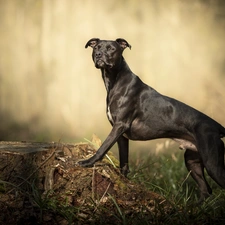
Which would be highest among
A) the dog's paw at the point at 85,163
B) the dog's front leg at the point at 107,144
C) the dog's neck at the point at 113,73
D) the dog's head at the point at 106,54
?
the dog's head at the point at 106,54

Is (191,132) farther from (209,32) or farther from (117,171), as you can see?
(209,32)

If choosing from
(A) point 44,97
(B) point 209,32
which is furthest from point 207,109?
(A) point 44,97

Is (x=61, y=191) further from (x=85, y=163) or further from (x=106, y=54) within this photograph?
(x=106, y=54)

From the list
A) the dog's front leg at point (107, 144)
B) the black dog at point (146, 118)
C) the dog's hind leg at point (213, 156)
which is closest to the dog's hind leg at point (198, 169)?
the black dog at point (146, 118)

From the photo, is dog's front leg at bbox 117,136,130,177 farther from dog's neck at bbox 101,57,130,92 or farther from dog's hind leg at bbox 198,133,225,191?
dog's hind leg at bbox 198,133,225,191

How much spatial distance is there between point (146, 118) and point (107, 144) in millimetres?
655

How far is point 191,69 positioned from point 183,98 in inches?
25.8

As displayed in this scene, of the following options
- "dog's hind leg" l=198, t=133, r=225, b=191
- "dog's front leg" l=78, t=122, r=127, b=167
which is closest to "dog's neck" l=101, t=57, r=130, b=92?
"dog's front leg" l=78, t=122, r=127, b=167

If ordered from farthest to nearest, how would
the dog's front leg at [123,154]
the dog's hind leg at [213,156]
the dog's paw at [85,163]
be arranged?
the dog's front leg at [123,154] < the dog's hind leg at [213,156] < the dog's paw at [85,163]

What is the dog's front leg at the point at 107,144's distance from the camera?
492cm

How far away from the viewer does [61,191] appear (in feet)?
15.0

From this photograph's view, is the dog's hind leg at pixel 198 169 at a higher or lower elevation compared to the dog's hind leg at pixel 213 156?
lower

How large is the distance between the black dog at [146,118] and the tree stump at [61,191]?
1.96 ft

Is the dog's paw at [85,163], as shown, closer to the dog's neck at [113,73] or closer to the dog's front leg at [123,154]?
the dog's front leg at [123,154]
